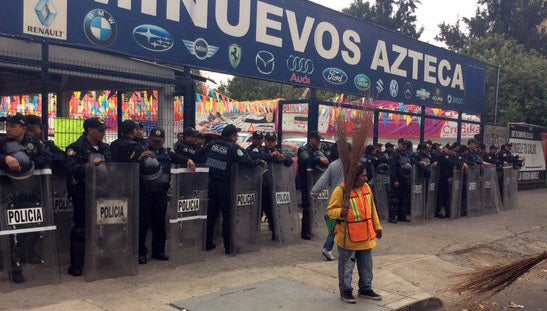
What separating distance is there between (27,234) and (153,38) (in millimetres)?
3728

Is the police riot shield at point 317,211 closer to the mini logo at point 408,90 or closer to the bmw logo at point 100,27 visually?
the bmw logo at point 100,27

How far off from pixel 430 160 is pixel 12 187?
334 inches

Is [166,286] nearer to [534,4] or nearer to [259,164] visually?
[259,164]

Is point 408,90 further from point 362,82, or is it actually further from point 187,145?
point 187,145

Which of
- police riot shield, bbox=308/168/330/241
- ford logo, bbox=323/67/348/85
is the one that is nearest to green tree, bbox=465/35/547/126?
ford logo, bbox=323/67/348/85

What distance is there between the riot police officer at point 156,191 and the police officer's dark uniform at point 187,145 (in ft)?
1.45

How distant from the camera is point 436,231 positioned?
9.76 m

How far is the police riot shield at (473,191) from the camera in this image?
11.8 m

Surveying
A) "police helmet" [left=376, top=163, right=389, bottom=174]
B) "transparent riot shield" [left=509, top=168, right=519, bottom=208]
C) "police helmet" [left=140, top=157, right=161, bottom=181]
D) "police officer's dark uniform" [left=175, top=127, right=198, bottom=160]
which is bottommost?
"transparent riot shield" [left=509, top=168, right=519, bottom=208]

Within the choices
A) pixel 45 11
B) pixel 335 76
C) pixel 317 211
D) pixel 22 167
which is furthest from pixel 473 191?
pixel 22 167

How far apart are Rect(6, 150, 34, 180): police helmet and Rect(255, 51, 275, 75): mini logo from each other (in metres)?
5.04

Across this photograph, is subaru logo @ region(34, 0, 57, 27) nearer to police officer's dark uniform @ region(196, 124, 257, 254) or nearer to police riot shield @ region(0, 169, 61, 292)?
police riot shield @ region(0, 169, 61, 292)

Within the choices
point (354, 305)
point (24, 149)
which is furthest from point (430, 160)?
point (24, 149)

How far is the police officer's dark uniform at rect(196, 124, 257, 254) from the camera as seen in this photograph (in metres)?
6.88
